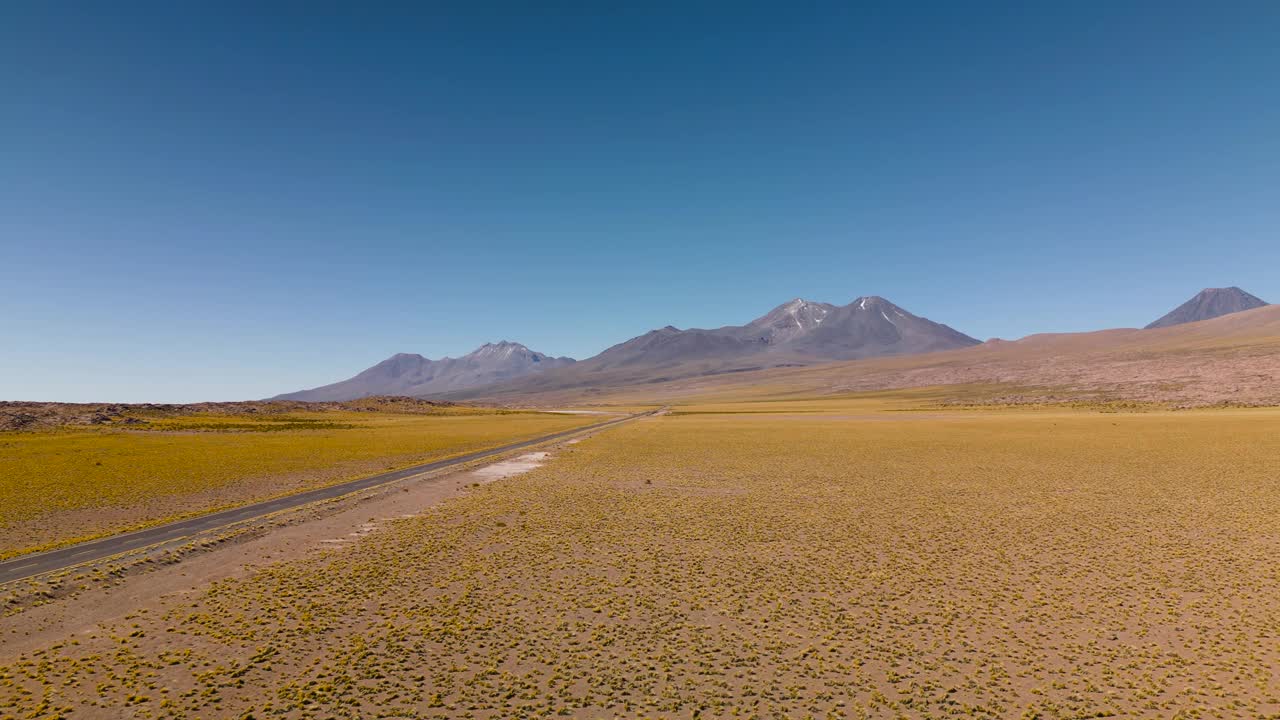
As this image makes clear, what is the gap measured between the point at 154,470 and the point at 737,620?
152ft

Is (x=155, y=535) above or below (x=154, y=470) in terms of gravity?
below

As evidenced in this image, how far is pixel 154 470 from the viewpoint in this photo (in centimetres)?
4128

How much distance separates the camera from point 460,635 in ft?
43.7

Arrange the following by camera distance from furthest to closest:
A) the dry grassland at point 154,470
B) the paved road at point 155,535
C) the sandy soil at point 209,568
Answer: the dry grassland at point 154,470 → the paved road at point 155,535 → the sandy soil at point 209,568

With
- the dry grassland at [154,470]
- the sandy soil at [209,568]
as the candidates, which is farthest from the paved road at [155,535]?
the sandy soil at [209,568]

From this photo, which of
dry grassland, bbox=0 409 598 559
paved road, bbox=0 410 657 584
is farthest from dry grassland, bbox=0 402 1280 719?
dry grassland, bbox=0 409 598 559

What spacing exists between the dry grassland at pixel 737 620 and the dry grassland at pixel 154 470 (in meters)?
14.2

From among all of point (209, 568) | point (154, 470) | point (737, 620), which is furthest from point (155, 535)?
point (737, 620)

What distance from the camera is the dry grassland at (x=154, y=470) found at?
26.3m

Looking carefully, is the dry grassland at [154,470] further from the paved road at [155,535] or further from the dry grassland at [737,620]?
the dry grassland at [737,620]

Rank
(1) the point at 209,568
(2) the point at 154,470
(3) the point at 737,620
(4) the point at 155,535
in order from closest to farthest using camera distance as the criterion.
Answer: (3) the point at 737,620 < (1) the point at 209,568 < (4) the point at 155,535 < (2) the point at 154,470

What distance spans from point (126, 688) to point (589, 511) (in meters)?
17.2

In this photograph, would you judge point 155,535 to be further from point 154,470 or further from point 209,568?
point 154,470

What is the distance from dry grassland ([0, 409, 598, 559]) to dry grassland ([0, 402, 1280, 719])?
14.2 meters
